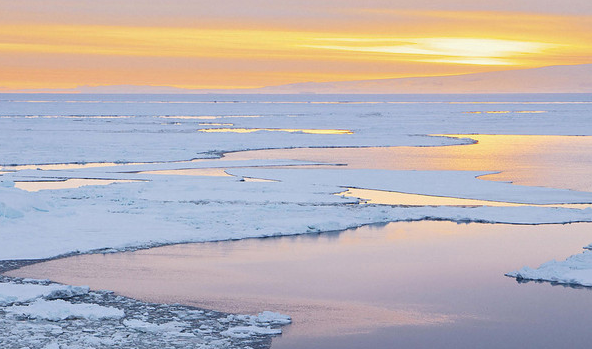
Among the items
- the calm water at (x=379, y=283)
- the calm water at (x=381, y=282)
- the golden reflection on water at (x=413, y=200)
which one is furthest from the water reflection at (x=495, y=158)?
the calm water at (x=379, y=283)

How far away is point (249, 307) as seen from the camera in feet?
22.9

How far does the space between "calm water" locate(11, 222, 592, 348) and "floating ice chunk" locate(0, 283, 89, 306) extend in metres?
0.39

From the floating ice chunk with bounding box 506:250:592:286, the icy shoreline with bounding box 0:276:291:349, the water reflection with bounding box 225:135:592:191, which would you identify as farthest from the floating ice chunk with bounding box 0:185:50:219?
the water reflection with bounding box 225:135:592:191

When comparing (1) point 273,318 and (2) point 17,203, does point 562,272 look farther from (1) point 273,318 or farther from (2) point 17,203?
(2) point 17,203

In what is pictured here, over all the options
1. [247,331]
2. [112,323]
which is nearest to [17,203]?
[112,323]

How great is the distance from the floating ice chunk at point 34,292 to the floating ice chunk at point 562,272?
4195mm

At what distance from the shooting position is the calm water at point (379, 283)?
6.27 meters

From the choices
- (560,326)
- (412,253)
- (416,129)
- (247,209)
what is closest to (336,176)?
(247,209)

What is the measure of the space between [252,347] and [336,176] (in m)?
10.7

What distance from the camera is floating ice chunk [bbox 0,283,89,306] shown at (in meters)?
7.09

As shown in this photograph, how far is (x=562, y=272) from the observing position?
803 cm

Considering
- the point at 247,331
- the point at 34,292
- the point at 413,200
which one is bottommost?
the point at 34,292

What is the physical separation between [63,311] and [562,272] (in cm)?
473

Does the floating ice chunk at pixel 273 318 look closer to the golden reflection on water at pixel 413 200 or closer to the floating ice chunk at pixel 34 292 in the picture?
the floating ice chunk at pixel 34 292
